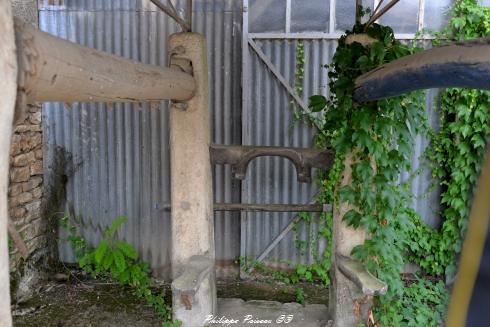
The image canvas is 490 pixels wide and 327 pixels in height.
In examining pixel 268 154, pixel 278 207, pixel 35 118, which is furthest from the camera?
pixel 35 118

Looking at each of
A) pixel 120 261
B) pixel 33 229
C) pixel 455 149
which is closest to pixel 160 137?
pixel 120 261

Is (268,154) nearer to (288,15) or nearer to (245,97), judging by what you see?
(245,97)

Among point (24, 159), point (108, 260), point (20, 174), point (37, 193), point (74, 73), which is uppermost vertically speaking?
point (74, 73)

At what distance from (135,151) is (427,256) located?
3.08m

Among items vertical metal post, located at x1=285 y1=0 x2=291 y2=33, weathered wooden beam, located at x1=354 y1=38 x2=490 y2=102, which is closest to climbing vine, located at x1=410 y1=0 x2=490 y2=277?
vertical metal post, located at x1=285 y1=0 x2=291 y2=33

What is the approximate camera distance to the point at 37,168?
15.5 feet

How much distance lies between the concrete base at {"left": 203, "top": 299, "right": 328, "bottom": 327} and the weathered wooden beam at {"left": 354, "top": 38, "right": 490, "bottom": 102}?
1471 millimetres

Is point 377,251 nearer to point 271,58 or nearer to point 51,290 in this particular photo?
point 271,58

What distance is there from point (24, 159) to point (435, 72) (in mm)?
3904

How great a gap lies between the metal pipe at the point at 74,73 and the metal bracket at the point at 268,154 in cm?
87

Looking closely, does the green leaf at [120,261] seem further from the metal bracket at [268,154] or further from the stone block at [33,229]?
the metal bracket at [268,154]

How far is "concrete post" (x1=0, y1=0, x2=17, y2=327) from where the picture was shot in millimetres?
947

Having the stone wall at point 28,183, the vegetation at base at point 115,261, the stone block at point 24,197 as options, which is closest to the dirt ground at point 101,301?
the vegetation at base at point 115,261

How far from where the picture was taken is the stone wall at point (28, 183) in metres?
4.29
